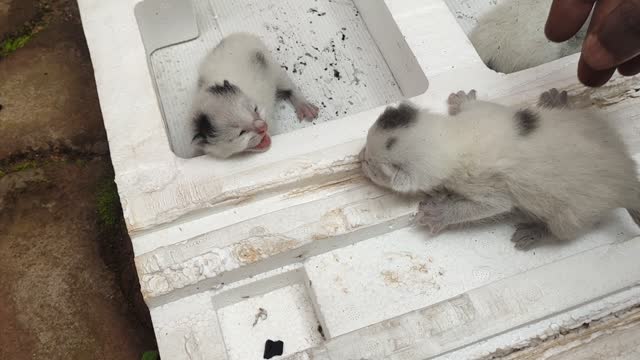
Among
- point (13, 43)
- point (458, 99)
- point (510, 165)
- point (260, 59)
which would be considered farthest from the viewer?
point (13, 43)

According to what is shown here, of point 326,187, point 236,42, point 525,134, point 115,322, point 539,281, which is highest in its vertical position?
point 236,42

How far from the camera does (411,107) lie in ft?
7.29

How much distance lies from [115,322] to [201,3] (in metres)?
1.68

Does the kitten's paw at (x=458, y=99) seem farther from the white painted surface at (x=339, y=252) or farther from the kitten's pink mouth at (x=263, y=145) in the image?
the kitten's pink mouth at (x=263, y=145)

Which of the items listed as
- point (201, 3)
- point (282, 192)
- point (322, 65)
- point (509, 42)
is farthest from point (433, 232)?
point (201, 3)

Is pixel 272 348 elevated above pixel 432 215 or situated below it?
below

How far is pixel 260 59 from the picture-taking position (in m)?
2.78

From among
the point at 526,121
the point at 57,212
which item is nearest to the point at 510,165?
the point at 526,121

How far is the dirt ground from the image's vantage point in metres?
2.75

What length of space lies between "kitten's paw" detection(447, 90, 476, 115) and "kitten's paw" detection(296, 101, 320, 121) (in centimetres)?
70

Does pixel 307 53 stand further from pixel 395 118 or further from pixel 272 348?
pixel 272 348

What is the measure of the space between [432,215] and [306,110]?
91 cm

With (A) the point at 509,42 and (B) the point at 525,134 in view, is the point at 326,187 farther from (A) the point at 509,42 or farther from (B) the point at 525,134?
(A) the point at 509,42

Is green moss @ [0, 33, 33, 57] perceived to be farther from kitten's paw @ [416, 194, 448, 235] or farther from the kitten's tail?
the kitten's tail
